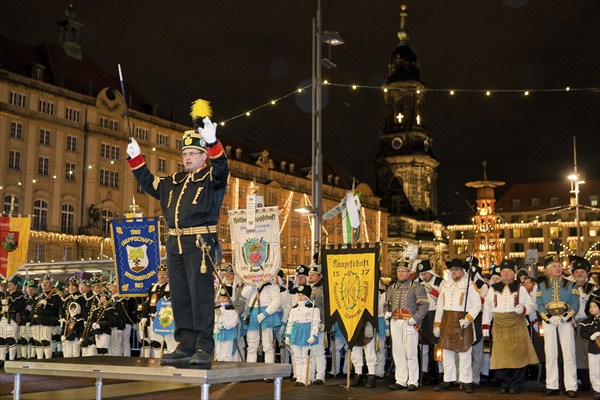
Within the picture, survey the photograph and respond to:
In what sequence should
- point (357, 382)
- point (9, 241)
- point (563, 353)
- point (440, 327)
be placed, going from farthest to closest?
point (9, 241), point (357, 382), point (440, 327), point (563, 353)

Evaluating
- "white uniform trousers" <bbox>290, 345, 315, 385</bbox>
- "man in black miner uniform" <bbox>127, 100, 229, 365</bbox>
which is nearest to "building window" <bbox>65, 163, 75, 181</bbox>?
"white uniform trousers" <bbox>290, 345, 315, 385</bbox>

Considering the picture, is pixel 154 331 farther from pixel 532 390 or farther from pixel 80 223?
pixel 80 223

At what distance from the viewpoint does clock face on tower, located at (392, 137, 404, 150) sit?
96200 mm

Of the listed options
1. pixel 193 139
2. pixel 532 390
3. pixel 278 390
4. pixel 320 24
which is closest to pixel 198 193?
pixel 193 139

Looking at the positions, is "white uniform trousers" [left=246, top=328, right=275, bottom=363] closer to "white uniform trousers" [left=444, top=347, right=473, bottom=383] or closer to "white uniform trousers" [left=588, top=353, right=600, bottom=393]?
"white uniform trousers" [left=444, top=347, right=473, bottom=383]

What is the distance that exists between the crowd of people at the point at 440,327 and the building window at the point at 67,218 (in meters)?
33.4

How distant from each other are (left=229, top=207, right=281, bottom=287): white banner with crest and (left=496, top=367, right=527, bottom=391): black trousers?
4593mm

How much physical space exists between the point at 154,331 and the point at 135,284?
2.11m

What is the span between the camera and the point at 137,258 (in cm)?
1612

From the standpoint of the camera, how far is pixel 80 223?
160ft

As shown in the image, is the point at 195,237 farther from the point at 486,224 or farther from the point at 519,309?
the point at 486,224

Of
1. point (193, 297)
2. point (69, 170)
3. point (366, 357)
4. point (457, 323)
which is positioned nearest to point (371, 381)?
point (366, 357)

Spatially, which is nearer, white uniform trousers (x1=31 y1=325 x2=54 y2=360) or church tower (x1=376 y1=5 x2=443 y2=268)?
white uniform trousers (x1=31 y1=325 x2=54 y2=360)

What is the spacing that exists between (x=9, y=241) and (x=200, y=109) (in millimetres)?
14126
